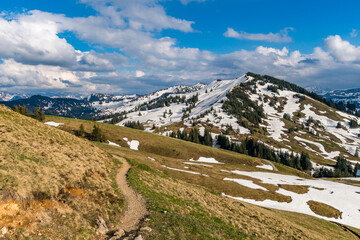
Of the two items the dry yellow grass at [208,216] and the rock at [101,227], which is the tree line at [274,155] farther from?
the rock at [101,227]

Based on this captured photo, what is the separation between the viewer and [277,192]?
5325cm

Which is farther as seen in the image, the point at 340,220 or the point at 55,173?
the point at 340,220

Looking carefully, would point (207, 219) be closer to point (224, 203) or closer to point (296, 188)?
point (224, 203)

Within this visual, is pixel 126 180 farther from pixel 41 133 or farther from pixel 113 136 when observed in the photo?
pixel 113 136

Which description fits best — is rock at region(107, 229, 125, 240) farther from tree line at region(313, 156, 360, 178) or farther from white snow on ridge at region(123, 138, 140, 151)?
tree line at region(313, 156, 360, 178)

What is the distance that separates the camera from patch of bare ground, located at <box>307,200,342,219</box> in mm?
44375

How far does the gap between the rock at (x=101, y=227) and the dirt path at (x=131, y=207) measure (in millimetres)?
1413

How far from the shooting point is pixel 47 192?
14.6 meters

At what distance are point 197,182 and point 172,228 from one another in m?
33.7

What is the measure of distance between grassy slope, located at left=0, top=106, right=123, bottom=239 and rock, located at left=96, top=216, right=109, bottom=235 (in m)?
0.38

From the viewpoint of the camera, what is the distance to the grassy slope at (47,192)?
12.1m

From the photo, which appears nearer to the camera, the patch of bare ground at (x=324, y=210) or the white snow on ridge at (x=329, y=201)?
the patch of bare ground at (x=324, y=210)


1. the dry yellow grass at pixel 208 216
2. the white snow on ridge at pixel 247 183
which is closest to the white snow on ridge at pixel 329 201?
the white snow on ridge at pixel 247 183

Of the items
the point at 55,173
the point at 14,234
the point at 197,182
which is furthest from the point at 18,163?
the point at 197,182
